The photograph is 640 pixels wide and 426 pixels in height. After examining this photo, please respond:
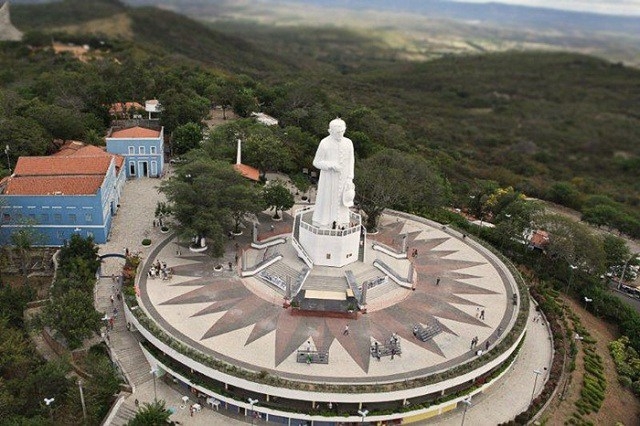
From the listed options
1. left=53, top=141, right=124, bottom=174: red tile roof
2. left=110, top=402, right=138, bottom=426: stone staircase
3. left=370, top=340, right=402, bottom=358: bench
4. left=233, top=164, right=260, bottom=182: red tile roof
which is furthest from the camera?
left=233, top=164, right=260, bottom=182: red tile roof

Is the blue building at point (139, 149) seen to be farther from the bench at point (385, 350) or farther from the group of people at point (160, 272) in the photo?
the bench at point (385, 350)

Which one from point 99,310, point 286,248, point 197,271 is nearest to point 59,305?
point 99,310

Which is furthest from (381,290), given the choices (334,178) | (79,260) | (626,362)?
(79,260)

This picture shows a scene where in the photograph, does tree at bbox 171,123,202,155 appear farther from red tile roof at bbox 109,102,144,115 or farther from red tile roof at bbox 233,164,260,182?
red tile roof at bbox 109,102,144,115

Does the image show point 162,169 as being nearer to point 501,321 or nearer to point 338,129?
point 338,129

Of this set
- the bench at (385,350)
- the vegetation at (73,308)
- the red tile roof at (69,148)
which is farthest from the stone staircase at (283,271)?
the red tile roof at (69,148)

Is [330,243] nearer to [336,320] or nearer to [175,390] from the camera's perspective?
[336,320]

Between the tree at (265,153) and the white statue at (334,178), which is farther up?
the white statue at (334,178)

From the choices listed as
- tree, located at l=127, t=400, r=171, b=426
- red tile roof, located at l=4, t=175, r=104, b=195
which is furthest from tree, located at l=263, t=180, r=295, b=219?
tree, located at l=127, t=400, r=171, b=426
